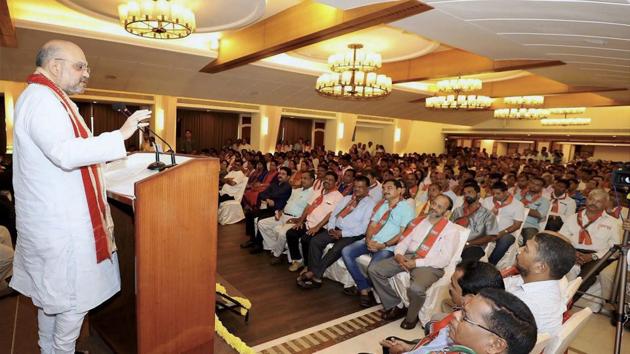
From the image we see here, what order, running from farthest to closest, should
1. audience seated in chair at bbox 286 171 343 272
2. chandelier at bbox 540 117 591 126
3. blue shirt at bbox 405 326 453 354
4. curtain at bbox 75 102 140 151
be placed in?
chandelier at bbox 540 117 591 126, curtain at bbox 75 102 140 151, audience seated in chair at bbox 286 171 343 272, blue shirt at bbox 405 326 453 354

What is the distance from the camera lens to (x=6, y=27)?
4785 mm

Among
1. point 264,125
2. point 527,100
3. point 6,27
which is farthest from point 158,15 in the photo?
point 264,125

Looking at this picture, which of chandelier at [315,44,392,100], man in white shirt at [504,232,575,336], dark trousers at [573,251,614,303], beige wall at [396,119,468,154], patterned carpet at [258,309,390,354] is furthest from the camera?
beige wall at [396,119,468,154]

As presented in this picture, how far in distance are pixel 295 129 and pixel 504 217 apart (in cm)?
1371

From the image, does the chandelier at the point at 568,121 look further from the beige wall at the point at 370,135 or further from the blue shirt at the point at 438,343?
the blue shirt at the point at 438,343

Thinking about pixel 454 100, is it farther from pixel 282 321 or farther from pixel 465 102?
pixel 282 321

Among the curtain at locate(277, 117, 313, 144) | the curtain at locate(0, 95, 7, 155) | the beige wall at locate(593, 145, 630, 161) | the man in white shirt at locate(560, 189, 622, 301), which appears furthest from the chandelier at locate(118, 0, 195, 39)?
the beige wall at locate(593, 145, 630, 161)

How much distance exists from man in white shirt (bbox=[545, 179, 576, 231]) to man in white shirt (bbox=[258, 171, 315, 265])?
11.5 feet

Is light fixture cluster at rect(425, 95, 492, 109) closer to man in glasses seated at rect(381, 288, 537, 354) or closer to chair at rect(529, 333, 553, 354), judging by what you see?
chair at rect(529, 333, 553, 354)

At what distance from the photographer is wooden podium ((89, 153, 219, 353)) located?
1.59 m

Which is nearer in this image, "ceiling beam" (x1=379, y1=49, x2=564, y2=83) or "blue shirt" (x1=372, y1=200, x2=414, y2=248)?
"blue shirt" (x1=372, y1=200, x2=414, y2=248)

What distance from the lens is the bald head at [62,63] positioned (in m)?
1.42

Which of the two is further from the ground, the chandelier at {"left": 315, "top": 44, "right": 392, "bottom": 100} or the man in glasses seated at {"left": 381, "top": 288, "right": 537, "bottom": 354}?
the chandelier at {"left": 315, "top": 44, "right": 392, "bottom": 100}

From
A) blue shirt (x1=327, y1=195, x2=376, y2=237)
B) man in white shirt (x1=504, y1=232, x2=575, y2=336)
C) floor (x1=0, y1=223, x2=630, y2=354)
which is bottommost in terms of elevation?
floor (x1=0, y1=223, x2=630, y2=354)
